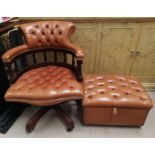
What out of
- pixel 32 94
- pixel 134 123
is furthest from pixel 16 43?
pixel 134 123

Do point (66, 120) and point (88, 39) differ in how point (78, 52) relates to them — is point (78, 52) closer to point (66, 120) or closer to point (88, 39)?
point (88, 39)

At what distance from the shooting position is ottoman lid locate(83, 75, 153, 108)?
51.6 inches

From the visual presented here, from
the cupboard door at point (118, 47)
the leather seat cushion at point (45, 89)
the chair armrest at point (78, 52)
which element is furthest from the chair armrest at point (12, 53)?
the cupboard door at point (118, 47)

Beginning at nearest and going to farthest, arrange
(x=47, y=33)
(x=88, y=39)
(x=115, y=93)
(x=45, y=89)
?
(x=45, y=89), (x=115, y=93), (x=47, y=33), (x=88, y=39)

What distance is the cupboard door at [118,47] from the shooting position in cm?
164

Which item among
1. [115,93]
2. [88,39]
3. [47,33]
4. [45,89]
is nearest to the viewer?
[45,89]

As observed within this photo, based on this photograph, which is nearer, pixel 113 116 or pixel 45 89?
pixel 45 89

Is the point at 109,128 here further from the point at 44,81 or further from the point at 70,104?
the point at 44,81

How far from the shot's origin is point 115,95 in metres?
1.35

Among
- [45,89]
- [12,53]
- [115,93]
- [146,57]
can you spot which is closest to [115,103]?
[115,93]

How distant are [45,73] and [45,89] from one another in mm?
257

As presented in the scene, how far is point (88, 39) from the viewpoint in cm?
171

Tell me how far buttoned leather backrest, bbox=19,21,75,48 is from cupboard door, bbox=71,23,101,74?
24cm

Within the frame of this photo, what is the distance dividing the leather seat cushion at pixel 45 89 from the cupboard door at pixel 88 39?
1.63 ft
